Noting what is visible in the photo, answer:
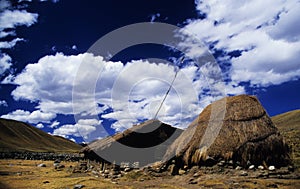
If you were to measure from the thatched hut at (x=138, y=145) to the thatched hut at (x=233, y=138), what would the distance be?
2.70 metres

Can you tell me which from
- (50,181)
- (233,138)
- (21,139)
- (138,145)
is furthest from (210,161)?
(21,139)

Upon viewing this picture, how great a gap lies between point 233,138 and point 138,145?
27.2 ft

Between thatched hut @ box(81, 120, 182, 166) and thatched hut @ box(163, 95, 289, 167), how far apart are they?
270cm

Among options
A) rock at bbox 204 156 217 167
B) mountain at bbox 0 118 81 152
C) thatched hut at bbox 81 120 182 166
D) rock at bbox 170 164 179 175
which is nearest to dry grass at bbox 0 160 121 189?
thatched hut at bbox 81 120 182 166

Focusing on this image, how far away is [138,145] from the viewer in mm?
Result: 20453

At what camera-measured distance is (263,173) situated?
507 inches

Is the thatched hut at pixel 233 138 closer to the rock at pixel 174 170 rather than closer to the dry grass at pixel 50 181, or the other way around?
the rock at pixel 174 170

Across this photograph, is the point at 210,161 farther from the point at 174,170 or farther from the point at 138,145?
the point at 138,145

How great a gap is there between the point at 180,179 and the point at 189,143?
9.37ft

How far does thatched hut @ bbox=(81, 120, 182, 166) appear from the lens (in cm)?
1989

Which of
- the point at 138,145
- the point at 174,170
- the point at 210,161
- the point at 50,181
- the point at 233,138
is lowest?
the point at 50,181

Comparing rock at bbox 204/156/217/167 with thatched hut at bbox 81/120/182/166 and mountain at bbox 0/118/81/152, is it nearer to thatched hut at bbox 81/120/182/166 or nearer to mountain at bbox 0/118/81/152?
thatched hut at bbox 81/120/182/166

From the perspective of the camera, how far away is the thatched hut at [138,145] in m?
19.9

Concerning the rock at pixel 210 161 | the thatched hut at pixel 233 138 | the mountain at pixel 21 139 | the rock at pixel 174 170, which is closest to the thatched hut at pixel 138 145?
the thatched hut at pixel 233 138
